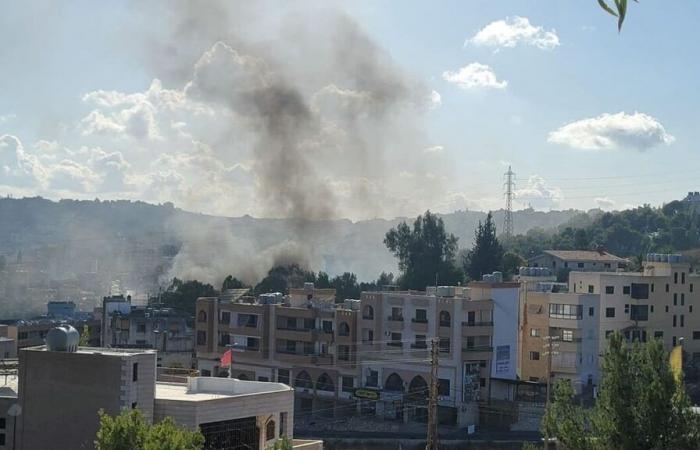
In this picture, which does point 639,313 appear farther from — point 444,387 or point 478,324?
point 444,387

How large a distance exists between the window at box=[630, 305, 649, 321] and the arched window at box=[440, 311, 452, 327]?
12.1 metres

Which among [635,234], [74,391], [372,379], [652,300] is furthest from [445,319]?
[635,234]

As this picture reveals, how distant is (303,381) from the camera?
50.3 m

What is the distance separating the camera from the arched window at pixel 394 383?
4678 centimetres

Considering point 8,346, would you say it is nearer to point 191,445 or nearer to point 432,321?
point 432,321

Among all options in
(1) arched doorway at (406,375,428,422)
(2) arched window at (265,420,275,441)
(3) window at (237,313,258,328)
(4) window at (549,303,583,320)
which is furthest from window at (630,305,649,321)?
(2) arched window at (265,420,275,441)

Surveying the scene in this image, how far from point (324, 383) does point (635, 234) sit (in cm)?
8421

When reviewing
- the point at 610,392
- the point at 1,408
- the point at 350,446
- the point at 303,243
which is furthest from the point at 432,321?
the point at 303,243

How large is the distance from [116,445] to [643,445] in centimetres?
826

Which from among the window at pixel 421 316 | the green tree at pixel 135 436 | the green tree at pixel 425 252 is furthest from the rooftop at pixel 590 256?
the green tree at pixel 135 436

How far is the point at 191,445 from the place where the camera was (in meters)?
16.1

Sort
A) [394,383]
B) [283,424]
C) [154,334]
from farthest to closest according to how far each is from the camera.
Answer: [154,334], [394,383], [283,424]

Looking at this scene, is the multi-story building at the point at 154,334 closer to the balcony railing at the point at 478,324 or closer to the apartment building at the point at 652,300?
the balcony railing at the point at 478,324

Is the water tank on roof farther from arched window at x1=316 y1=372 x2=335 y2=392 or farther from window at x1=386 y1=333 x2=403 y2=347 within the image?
arched window at x1=316 y1=372 x2=335 y2=392
